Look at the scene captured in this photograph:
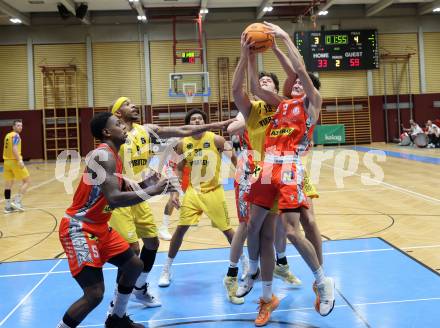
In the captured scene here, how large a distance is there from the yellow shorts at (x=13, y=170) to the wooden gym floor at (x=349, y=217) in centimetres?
79

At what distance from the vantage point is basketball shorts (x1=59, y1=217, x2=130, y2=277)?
3.43 meters

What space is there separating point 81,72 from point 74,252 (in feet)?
73.5

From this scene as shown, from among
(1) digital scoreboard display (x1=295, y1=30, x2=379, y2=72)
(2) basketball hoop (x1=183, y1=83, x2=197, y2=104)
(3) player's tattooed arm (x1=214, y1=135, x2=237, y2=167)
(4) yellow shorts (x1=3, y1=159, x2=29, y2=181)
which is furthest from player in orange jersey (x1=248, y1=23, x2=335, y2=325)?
(1) digital scoreboard display (x1=295, y1=30, x2=379, y2=72)

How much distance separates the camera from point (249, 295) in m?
4.79

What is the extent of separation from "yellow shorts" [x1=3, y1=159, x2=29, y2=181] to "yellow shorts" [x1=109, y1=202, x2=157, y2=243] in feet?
23.6

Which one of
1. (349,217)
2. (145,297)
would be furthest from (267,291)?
(349,217)

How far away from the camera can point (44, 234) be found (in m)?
8.05

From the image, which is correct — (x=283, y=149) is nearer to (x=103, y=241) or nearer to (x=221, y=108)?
(x=103, y=241)

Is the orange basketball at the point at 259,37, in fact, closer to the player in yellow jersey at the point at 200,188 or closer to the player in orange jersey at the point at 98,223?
the player in orange jersey at the point at 98,223

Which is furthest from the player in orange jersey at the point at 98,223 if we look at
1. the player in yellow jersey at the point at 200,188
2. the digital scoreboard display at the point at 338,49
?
the digital scoreboard display at the point at 338,49

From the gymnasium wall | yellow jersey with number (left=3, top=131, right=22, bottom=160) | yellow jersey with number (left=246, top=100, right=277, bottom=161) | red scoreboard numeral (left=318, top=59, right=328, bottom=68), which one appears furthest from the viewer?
the gymnasium wall

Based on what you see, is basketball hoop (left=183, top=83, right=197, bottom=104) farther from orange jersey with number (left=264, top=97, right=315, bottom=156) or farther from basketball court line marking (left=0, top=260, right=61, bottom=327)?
orange jersey with number (left=264, top=97, right=315, bottom=156)

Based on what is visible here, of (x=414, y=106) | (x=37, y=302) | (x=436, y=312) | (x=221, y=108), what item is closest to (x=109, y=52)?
(x=221, y=108)

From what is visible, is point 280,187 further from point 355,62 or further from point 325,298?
point 355,62
